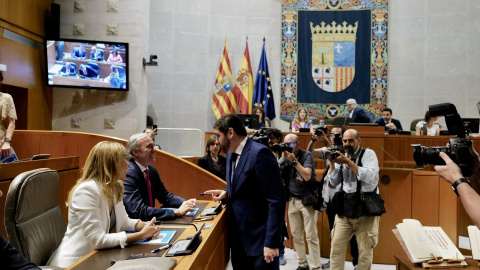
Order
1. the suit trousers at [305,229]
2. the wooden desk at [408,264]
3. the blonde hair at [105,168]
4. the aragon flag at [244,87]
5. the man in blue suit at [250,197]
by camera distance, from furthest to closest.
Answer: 1. the aragon flag at [244,87]
2. the suit trousers at [305,229]
3. the man in blue suit at [250,197]
4. the blonde hair at [105,168]
5. the wooden desk at [408,264]

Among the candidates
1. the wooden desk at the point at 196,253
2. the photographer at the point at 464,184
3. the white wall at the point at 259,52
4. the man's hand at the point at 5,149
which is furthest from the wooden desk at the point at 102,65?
the photographer at the point at 464,184

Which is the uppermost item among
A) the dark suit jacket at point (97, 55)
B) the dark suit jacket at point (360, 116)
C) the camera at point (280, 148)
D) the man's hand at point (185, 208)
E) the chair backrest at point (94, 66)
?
the dark suit jacket at point (97, 55)

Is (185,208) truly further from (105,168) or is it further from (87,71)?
(87,71)

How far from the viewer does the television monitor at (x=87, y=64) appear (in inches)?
284

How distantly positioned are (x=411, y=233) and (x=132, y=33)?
21.8 ft

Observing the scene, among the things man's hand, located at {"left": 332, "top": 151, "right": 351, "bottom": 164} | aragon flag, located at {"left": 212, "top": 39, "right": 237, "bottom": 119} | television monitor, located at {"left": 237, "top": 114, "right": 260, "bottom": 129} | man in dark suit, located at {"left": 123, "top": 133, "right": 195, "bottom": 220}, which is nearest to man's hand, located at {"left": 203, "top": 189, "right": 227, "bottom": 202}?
man in dark suit, located at {"left": 123, "top": 133, "right": 195, "bottom": 220}

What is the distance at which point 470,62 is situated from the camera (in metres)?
9.41

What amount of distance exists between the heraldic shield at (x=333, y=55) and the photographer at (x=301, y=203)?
5.64m

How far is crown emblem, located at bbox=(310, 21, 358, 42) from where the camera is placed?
9.96 meters

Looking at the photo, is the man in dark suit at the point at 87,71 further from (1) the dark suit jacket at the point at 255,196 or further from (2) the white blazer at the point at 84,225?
(2) the white blazer at the point at 84,225

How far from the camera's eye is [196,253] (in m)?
1.91

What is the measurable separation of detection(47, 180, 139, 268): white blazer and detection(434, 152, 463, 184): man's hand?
1448 millimetres

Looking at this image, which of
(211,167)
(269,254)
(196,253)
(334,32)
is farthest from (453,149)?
(334,32)

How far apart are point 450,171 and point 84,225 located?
1.66 meters
